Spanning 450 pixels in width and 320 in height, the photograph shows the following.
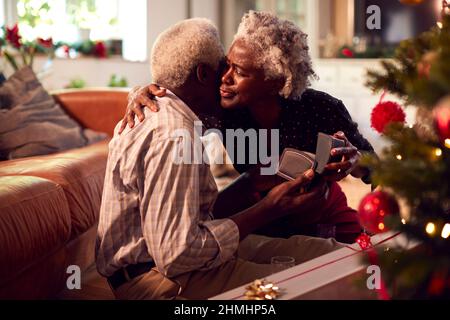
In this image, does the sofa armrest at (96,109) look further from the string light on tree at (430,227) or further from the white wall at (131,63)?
the string light on tree at (430,227)

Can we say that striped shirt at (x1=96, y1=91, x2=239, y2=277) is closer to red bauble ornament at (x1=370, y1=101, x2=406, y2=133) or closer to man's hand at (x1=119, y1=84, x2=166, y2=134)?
man's hand at (x1=119, y1=84, x2=166, y2=134)

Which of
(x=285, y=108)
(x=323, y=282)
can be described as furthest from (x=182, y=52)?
(x=323, y=282)

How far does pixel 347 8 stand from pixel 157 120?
510 cm

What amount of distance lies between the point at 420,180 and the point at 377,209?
0.54 ft

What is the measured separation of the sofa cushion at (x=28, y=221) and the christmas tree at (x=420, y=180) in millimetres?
1107

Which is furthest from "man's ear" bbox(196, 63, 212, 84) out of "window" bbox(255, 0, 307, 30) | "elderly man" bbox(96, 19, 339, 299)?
"window" bbox(255, 0, 307, 30)

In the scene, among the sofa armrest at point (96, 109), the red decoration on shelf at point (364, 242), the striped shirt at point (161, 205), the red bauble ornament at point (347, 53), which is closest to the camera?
the red decoration on shelf at point (364, 242)

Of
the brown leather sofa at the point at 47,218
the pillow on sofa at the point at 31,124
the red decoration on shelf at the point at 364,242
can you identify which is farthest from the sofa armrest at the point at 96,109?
the red decoration on shelf at the point at 364,242

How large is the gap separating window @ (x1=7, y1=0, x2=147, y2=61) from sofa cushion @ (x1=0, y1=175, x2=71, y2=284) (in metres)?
3.31

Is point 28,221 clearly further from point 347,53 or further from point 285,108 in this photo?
point 347,53

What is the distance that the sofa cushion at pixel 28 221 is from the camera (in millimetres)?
1623

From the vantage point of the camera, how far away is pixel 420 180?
2.19 ft

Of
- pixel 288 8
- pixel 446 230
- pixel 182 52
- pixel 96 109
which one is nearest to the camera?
pixel 446 230
